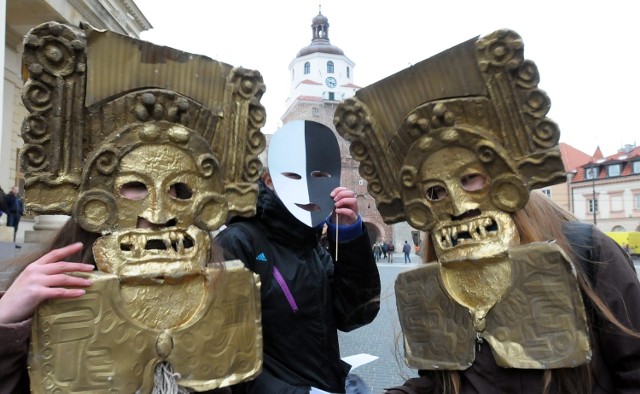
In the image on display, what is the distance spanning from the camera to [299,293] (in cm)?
230

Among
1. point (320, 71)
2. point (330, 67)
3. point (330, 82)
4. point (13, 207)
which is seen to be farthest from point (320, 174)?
point (330, 67)

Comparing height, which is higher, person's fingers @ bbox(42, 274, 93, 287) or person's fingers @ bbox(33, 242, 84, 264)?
person's fingers @ bbox(33, 242, 84, 264)

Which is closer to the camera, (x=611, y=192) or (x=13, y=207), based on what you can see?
(x=13, y=207)

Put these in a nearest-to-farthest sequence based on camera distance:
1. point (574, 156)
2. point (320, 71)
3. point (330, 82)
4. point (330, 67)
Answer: point (574, 156), point (330, 82), point (320, 71), point (330, 67)

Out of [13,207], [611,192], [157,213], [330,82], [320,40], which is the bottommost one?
[157,213]

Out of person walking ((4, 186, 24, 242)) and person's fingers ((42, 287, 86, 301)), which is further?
person walking ((4, 186, 24, 242))

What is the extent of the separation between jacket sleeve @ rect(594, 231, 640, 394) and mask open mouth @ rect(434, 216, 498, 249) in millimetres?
373

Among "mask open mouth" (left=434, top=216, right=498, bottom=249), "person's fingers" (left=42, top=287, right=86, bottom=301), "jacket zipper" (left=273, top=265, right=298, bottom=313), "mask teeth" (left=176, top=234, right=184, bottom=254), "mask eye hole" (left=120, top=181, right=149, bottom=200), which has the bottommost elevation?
"jacket zipper" (left=273, top=265, right=298, bottom=313)

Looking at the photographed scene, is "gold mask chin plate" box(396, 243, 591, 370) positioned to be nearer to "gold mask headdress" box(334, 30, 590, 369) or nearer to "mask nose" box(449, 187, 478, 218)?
"gold mask headdress" box(334, 30, 590, 369)

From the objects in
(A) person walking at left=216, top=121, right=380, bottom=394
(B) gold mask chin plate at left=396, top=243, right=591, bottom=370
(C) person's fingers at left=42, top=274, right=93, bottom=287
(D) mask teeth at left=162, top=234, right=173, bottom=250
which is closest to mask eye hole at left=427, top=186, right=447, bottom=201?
(B) gold mask chin plate at left=396, top=243, right=591, bottom=370

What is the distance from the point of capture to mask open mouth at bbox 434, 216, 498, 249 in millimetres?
1939

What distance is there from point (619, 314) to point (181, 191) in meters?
1.66

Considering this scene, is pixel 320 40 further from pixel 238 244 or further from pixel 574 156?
pixel 238 244

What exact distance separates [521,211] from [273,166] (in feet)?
3.65
